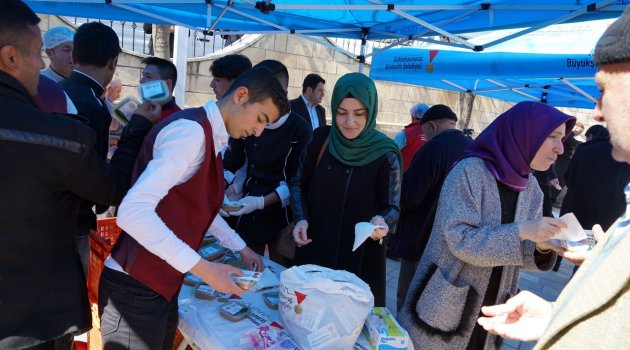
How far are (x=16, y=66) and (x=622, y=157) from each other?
1.68 m

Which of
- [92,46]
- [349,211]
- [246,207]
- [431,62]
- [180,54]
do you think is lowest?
[246,207]

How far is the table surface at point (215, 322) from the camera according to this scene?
1.58 metres

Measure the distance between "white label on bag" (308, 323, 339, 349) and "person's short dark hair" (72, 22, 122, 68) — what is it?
1.81 metres

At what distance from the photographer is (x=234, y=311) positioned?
5.62 feet

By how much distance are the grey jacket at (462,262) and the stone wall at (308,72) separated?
5259 mm

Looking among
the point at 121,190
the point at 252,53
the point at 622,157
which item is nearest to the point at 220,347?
the point at 121,190

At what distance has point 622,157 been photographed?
910 mm

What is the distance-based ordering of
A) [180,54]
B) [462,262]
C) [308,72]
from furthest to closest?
1. [308,72]
2. [180,54]
3. [462,262]

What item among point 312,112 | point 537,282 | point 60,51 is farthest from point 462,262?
point 537,282

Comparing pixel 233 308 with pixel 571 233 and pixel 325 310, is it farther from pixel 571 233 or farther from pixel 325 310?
pixel 571 233

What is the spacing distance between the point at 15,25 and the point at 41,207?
568mm

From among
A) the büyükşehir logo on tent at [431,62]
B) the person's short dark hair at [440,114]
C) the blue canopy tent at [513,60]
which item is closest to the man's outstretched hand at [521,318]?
the person's short dark hair at [440,114]

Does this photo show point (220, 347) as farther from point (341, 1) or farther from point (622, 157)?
point (341, 1)

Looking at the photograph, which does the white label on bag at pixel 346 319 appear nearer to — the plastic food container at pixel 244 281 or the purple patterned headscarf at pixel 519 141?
the plastic food container at pixel 244 281
